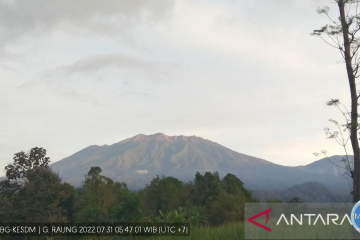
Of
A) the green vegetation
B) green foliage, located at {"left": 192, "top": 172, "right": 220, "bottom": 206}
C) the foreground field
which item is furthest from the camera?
green foliage, located at {"left": 192, "top": 172, "right": 220, "bottom": 206}

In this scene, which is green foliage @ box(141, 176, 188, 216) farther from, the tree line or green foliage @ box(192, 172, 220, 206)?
green foliage @ box(192, 172, 220, 206)

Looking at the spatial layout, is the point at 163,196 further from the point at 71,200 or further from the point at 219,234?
the point at 219,234

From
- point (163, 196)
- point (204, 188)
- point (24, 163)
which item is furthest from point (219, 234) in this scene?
point (204, 188)

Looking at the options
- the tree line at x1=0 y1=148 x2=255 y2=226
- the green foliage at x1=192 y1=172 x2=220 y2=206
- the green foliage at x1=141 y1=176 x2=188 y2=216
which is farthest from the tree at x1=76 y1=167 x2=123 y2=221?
the green foliage at x1=192 y1=172 x2=220 y2=206

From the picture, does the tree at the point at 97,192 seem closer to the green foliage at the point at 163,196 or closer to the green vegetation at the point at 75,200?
the green vegetation at the point at 75,200

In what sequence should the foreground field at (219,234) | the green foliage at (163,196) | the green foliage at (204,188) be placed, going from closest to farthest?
the foreground field at (219,234) < the green foliage at (163,196) < the green foliage at (204,188)

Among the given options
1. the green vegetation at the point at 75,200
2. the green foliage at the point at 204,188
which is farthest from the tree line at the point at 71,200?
the green foliage at the point at 204,188

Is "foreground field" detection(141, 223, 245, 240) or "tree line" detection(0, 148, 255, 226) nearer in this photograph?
"foreground field" detection(141, 223, 245, 240)

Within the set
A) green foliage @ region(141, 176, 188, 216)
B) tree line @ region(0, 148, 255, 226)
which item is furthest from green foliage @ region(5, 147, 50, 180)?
green foliage @ region(141, 176, 188, 216)

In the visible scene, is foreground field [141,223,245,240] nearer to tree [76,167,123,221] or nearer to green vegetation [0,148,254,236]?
green vegetation [0,148,254,236]

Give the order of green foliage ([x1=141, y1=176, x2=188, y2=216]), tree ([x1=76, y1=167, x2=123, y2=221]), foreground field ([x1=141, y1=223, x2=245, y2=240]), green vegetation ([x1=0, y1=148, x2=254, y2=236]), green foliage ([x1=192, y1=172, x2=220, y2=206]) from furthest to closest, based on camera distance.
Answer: green foliage ([x1=192, y1=172, x2=220, y2=206]) < green foliage ([x1=141, y1=176, x2=188, y2=216]) < tree ([x1=76, y1=167, x2=123, y2=221]) < green vegetation ([x1=0, y1=148, x2=254, y2=236]) < foreground field ([x1=141, y1=223, x2=245, y2=240])

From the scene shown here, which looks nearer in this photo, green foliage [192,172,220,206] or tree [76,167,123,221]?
tree [76,167,123,221]

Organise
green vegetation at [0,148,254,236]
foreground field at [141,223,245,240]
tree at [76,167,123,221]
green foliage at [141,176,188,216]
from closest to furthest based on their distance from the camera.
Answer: foreground field at [141,223,245,240]
green vegetation at [0,148,254,236]
tree at [76,167,123,221]
green foliage at [141,176,188,216]

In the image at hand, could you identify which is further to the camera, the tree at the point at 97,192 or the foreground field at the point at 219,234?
the tree at the point at 97,192
